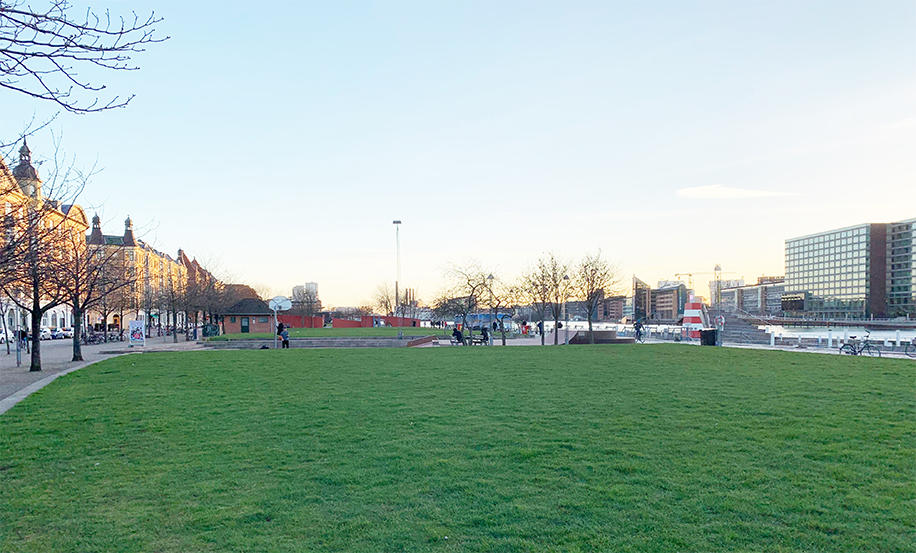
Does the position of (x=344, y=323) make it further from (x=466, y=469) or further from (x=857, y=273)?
(x=857, y=273)

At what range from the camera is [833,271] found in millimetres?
151250

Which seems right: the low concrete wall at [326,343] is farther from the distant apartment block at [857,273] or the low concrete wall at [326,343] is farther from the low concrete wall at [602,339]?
the distant apartment block at [857,273]

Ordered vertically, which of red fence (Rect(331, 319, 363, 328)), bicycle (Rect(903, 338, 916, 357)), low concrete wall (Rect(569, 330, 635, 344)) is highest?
bicycle (Rect(903, 338, 916, 357))

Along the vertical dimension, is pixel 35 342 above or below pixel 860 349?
above

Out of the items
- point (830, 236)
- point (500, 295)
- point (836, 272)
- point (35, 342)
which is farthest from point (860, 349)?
point (830, 236)

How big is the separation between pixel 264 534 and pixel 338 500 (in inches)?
36.9

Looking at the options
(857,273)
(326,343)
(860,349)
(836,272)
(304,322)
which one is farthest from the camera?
(836,272)

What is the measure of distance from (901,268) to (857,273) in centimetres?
1026

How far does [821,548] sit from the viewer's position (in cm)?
456

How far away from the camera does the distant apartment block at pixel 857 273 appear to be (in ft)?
435

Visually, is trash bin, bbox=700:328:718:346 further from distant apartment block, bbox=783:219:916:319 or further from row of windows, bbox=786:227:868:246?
row of windows, bbox=786:227:868:246

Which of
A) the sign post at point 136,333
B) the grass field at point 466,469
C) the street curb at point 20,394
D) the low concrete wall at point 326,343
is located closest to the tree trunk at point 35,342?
the street curb at point 20,394

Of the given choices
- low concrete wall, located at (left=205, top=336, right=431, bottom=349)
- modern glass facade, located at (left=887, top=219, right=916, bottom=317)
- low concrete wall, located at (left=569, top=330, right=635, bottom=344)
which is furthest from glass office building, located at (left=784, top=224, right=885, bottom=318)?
low concrete wall, located at (left=205, top=336, right=431, bottom=349)

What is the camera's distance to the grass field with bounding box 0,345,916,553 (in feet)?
16.2
